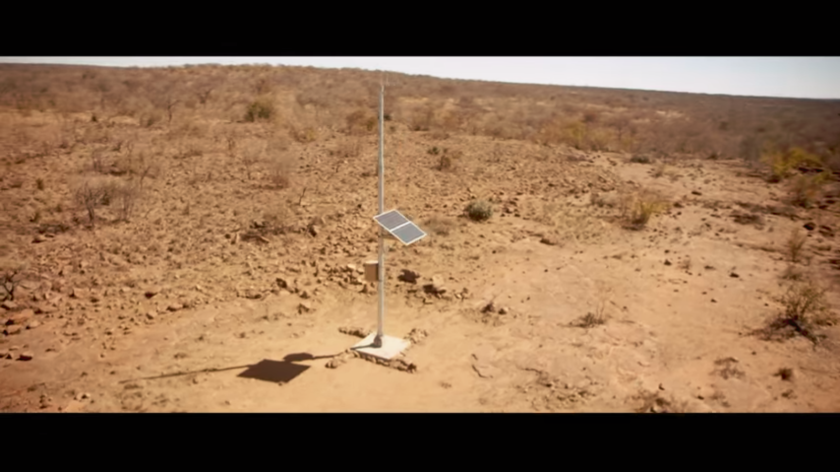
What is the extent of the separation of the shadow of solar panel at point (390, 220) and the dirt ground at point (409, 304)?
142 centimetres

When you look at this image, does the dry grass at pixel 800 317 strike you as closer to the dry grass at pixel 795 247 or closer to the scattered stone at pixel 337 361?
the dry grass at pixel 795 247

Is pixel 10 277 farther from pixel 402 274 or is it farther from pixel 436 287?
pixel 436 287

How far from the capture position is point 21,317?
5.94 m

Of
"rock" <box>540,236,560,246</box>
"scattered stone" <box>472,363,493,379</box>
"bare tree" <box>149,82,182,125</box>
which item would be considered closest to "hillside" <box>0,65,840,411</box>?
"scattered stone" <box>472,363,493,379</box>

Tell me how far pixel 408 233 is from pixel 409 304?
179 cm

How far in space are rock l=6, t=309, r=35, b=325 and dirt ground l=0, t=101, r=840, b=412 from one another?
0.02 metres

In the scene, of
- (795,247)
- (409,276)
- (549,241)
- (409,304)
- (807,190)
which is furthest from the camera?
(807,190)

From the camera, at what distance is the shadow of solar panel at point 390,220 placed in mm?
5359

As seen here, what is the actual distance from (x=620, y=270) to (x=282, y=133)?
405 inches

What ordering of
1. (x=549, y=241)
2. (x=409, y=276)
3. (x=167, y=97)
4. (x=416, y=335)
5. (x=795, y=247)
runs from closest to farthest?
(x=416, y=335) < (x=409, y=276) < (x=795, y=247) < (x=549, y=241) < (x=167, y=97)

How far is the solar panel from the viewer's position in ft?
17.5

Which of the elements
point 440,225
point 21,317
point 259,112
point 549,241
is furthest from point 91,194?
point 259,112
